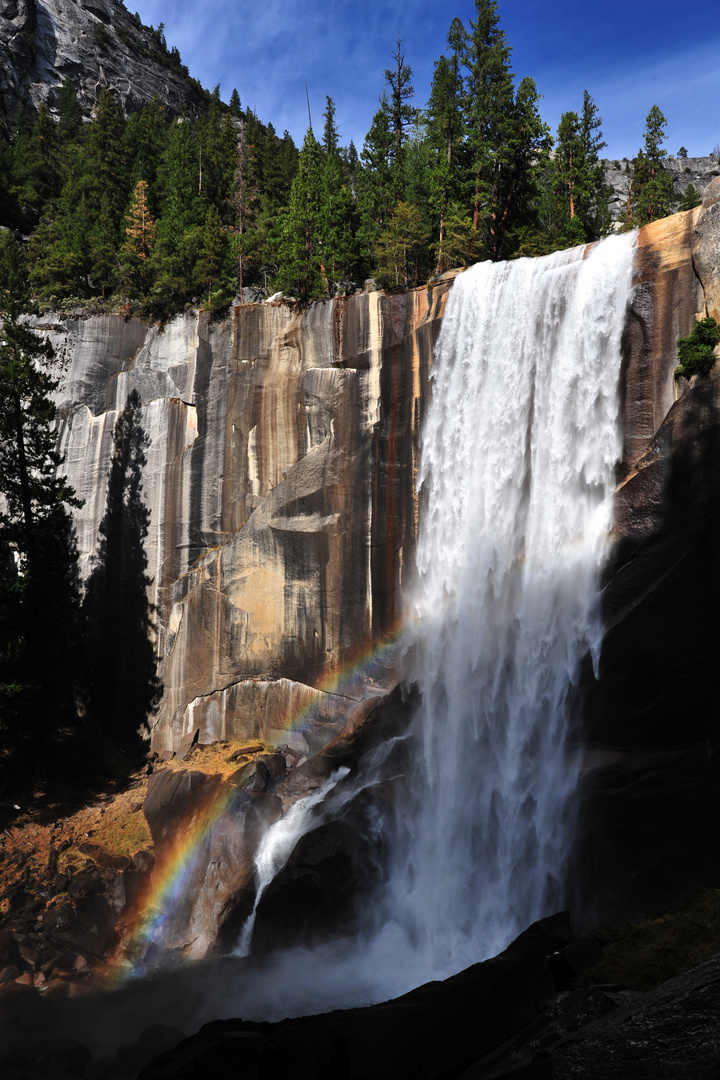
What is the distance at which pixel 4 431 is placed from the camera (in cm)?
2655

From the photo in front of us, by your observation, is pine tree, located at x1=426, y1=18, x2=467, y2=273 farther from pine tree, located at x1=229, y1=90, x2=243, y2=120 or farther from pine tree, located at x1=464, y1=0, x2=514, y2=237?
pine tree, located at x1=229, y1=90, x2=243, y2=120

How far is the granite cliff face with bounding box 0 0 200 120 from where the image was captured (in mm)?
83375

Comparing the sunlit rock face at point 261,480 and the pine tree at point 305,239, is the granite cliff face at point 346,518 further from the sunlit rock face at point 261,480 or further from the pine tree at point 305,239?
the pine tree at point 305,239

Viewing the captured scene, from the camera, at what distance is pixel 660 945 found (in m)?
14.0

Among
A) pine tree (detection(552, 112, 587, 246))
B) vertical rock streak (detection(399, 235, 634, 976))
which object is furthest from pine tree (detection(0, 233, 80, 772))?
pine tree (detection(552, 112, 587, 246))

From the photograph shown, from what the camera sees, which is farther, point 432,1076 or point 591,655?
point 591,655

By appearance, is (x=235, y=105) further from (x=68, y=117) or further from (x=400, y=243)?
(x=400, y=243)

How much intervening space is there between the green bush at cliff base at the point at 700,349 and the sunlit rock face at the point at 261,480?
10.2 m

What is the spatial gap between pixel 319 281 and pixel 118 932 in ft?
89.5

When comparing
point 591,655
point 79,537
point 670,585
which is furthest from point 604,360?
point 79,537

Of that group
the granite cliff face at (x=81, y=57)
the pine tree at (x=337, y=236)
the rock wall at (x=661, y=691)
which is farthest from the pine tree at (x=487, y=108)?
the granite cliff face at (x=81, y=57)

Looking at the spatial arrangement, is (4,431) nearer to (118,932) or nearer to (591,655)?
(118,932)

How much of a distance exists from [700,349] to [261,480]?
18.1 metres

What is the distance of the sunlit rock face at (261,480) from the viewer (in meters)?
27.8
